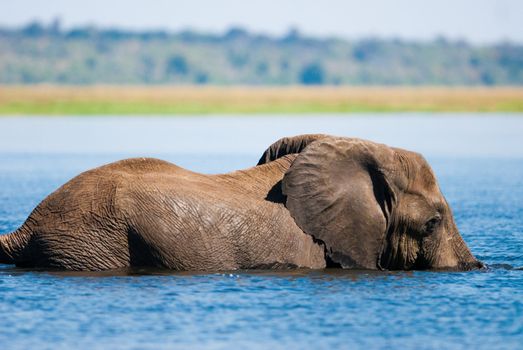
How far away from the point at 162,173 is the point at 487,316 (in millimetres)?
3503

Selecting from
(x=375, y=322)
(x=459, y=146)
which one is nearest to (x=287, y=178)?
(x=375, y=322)

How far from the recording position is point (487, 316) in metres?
9.73

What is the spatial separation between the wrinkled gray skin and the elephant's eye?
13 mm

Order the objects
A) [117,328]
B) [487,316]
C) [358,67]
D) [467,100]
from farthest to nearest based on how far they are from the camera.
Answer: [358,67] < [467,100] < [487,316] < [117,328]

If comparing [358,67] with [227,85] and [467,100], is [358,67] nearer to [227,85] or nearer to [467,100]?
[227,85]

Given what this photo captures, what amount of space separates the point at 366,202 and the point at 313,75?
137708 millimetres

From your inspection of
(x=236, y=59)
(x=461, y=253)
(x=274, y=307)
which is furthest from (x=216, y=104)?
(x=236, y=59)

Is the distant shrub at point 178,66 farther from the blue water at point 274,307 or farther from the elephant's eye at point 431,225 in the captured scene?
the elephant's eye at point 431,225

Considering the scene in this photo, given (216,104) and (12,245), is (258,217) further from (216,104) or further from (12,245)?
(216,104)

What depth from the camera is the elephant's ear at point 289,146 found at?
38.3 feet

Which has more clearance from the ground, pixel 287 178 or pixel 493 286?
pixel 287 178

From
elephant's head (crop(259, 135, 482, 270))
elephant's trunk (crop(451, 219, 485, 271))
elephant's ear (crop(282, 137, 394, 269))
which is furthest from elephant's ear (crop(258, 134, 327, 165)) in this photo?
elephant's trunk (crop(451, 219, 485, 271))

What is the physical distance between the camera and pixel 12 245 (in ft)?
36.4

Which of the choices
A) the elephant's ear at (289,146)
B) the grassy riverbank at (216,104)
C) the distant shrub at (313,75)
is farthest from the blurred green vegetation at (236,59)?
the elephant's ear at (289,146)
